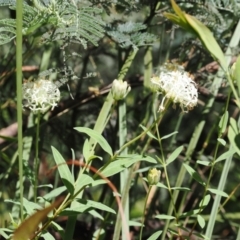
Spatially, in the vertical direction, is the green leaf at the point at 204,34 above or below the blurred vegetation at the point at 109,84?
above

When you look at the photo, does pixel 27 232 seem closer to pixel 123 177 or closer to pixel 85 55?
pixel 123 177

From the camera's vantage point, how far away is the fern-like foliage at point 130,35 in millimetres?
809

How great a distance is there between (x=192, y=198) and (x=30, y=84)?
0.60m

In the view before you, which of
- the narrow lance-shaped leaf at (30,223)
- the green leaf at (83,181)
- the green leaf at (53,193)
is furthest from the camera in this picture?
the green leaf at (53,193)

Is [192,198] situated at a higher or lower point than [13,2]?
lower

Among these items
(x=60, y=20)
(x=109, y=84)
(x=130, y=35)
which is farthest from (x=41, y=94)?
(x=109, y=84)

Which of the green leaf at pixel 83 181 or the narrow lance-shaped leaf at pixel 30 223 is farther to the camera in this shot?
the green leaf at pixel 83 181

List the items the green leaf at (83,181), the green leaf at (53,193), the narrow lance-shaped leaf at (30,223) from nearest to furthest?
the narrow lance-shaped leaf at (30,223) → the green leaf at (83,181) → the green leaf at (53,193)

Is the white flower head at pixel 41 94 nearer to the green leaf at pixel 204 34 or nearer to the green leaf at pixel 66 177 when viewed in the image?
the green leaf at pixel 66 177

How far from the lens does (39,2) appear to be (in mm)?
713

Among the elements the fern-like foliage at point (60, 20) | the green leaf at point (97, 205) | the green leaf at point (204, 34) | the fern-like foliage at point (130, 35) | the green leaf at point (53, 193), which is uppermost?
the green leaf at point (204, 34)

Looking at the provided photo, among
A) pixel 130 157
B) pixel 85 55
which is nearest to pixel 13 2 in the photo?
pixel 130 157

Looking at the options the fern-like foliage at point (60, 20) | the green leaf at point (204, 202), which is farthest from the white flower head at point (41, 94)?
A: the green leaf at point (204, 202)

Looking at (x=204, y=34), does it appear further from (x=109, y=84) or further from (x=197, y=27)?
(x=109, y=84)
